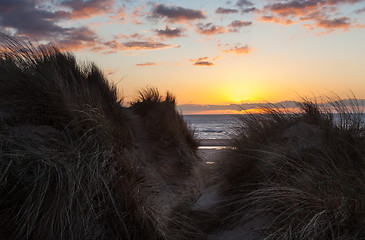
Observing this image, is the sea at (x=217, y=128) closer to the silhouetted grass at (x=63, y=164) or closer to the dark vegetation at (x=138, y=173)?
the dark vegetation at (x=138, y=173)

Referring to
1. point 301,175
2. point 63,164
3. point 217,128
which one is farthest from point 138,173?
point 217,128

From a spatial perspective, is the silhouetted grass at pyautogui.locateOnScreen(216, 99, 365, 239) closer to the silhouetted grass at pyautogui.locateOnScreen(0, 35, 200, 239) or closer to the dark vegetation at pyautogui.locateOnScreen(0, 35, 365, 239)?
the dark vegetation at pyautogui.locateOnScreen(0, 35, 365, 239)

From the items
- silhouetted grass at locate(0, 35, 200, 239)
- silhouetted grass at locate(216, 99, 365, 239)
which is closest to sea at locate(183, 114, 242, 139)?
silhouetted grass at locate(216, 99, 365, 239)

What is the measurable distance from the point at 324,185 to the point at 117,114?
388 centimetres

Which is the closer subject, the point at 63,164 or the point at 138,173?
the point at 63,164

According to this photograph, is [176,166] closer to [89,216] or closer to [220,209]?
[220,209]

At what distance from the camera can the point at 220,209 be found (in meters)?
4.67

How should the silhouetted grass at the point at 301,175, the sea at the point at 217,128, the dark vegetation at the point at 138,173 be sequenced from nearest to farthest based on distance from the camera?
the silhouetted grass at the point at 301,175, the dark vegetation at the point at 138,173, the sea at the point at 217,128

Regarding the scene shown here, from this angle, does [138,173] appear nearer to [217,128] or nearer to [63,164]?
[63,164]

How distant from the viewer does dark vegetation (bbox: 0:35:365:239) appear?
316 cm

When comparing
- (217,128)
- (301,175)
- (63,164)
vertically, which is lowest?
(217,128)

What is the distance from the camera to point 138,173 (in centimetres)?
427

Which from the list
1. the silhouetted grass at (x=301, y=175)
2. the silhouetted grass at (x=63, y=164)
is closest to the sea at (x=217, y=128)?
the silhouetted grass at (x=301, y=175)

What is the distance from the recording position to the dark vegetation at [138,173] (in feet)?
10.4
